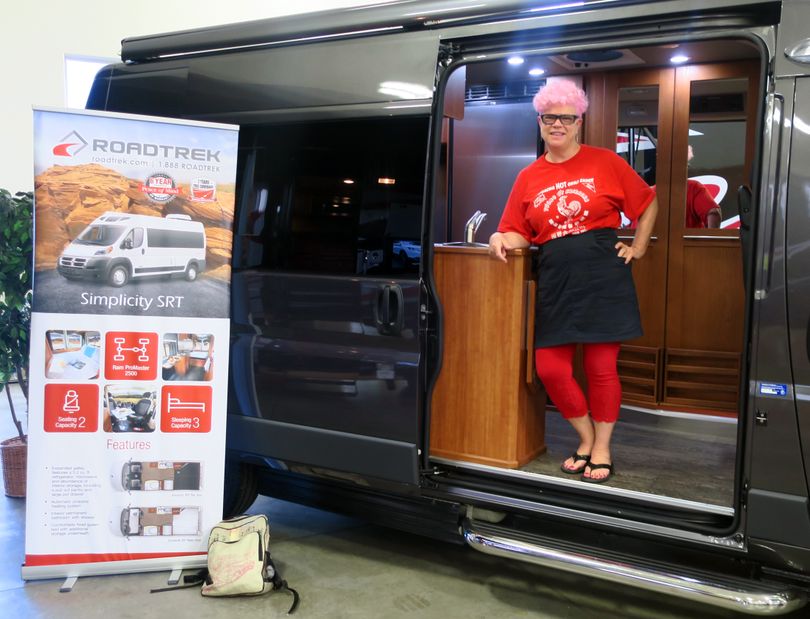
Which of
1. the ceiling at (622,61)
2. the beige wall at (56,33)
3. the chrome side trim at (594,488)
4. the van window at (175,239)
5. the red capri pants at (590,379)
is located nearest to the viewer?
the chrome side trim at (594,488)

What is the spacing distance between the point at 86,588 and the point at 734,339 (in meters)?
3.19

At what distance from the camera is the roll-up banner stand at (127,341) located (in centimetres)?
300

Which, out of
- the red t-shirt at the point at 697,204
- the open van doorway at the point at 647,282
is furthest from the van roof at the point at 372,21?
the red t-shirt at the point at 697,204

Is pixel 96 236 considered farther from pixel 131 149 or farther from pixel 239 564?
pixel 239 564

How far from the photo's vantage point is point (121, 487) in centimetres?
307

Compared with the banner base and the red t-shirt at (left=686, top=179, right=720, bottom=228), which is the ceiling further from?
the banner base

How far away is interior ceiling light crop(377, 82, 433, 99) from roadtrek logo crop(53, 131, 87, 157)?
1.18 metres

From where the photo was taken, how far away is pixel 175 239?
312 cm

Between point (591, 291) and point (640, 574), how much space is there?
102 cm

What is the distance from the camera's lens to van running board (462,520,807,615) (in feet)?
7.39

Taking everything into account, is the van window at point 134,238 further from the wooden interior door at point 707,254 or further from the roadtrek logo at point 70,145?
the wooden interior door at point 707,254

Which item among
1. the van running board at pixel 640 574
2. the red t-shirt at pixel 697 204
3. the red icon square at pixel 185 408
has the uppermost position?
the red t-shirt at pixel 697 204

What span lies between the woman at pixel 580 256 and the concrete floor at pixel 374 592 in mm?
489

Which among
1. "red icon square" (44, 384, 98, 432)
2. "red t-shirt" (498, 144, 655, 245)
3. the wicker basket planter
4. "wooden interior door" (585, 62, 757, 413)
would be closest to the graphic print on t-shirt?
"red t-shirt" (498, 144, 655, 245)
